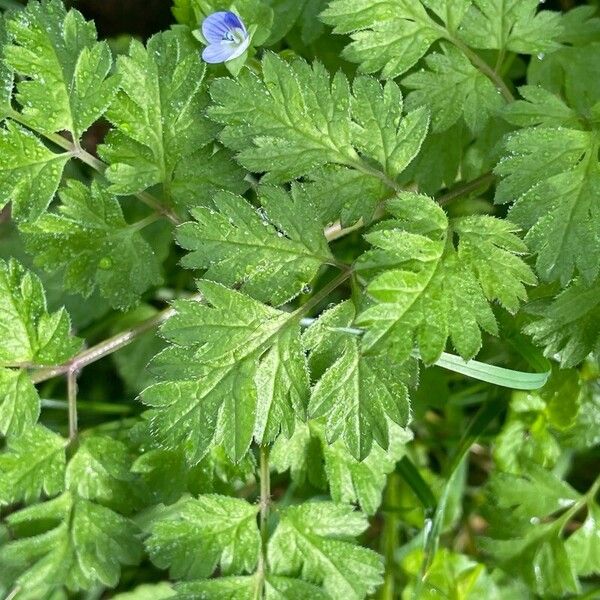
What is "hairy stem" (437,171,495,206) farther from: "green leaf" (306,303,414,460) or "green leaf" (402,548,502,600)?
"green leaf" (402,548,502,600)

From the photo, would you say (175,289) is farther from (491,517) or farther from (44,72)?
(491,517)

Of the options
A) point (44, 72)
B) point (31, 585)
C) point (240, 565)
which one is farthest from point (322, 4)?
point (31, 585)

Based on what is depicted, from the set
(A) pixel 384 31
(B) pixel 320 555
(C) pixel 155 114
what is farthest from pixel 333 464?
→ (A) pixel 384 31

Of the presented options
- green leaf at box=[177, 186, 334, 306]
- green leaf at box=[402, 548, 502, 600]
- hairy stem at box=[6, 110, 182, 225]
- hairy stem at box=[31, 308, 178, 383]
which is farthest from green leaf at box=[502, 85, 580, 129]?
green leaf at box=[402, 548, 502, 600]

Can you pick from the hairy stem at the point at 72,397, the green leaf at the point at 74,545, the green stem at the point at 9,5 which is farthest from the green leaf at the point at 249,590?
the green stem at the point at 9,5

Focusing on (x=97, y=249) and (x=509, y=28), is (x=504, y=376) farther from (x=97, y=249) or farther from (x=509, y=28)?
(x=97, y=249)
